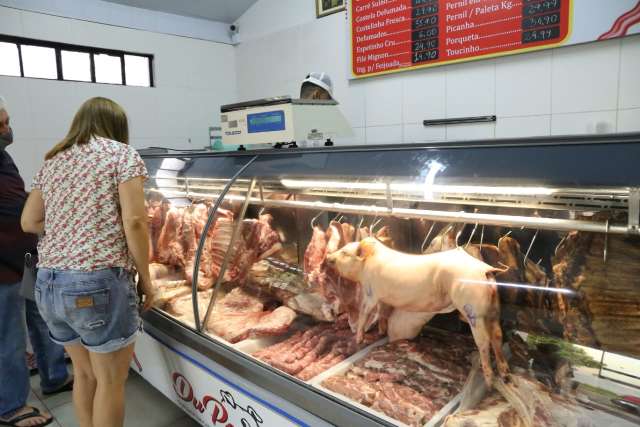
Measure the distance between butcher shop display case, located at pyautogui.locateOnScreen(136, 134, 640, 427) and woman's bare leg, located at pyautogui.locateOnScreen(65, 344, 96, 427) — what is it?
13.7 inches

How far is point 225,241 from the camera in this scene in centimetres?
232

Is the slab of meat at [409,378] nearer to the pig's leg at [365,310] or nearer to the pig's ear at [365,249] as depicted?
the pig's leg at [365,310]

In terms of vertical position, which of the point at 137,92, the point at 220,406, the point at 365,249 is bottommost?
the point at 220,406

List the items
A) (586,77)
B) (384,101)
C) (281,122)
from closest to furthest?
(281,122), (586,77), (384,101)

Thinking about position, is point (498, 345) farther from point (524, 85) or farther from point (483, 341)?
point (524, 85)

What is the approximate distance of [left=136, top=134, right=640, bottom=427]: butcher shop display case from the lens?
49.4 inches

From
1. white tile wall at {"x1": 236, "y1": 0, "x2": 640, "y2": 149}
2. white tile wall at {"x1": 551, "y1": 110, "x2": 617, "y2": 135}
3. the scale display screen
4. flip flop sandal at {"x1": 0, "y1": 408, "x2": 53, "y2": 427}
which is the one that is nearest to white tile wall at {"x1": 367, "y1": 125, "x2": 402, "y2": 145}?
white tile wall at {"x1": 236, "y1": 0, "x2": 640, "y2": 149}

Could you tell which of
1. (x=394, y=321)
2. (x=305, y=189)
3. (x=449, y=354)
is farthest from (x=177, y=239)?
(x=449, y=354)

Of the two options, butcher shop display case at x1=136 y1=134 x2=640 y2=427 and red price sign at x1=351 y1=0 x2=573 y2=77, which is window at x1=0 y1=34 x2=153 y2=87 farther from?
butcher shop display case at x1=136 y1=134 x2=640 y2=427

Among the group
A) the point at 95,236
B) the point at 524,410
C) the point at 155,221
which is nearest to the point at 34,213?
the point at 95,236

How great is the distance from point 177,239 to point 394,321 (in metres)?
1.45

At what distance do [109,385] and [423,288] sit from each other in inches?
53.6

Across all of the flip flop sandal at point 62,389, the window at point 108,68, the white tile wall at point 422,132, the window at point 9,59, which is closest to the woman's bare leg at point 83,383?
the flip flop sandal at point 62,389

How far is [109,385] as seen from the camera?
1975 mm
